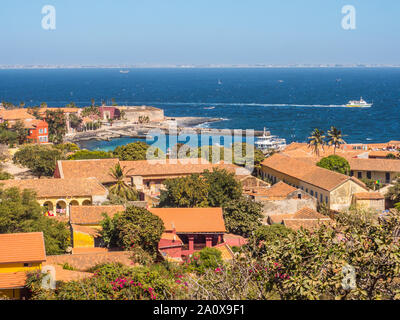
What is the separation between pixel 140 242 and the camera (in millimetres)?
24844

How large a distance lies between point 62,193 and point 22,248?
14855mm

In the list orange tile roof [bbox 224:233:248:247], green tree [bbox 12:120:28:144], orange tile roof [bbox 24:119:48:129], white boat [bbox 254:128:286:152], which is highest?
orange tile roof [bbox 24:119:48:129]

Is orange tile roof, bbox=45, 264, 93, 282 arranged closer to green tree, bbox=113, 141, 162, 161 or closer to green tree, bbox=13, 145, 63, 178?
green tree, bbox=13, 145, 63, 178

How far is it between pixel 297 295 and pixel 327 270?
45.3 inches

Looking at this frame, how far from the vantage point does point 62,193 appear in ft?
114

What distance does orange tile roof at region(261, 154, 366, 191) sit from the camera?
37219 mm

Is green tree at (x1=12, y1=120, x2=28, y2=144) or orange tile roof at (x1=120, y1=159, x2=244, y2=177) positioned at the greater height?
green tree at (x1=12, y1=120, x2=28, y2=144)

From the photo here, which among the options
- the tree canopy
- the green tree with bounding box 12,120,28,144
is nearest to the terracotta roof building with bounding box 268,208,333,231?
the tree canopy

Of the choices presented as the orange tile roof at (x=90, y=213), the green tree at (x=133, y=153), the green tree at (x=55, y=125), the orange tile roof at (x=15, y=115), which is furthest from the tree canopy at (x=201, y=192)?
the orange tile roof at (x=15, y=115)

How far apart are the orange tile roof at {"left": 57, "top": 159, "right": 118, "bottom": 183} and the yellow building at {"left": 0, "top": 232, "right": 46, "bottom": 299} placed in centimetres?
1938

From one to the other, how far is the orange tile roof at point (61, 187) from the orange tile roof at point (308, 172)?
1520cm

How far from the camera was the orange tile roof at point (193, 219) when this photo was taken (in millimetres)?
27875

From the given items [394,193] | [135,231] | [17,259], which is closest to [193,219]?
[135,231]

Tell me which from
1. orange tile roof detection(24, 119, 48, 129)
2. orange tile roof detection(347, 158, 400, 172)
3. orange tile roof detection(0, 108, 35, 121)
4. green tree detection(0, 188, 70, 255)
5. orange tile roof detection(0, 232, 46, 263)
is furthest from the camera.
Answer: orange tile roof detection(0, 108, 35, 121)
